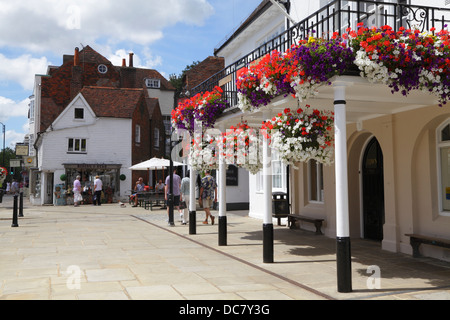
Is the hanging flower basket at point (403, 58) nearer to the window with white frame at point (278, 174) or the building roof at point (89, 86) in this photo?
the window with white frame at point (278, 174)

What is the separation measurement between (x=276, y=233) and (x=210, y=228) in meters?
2.42

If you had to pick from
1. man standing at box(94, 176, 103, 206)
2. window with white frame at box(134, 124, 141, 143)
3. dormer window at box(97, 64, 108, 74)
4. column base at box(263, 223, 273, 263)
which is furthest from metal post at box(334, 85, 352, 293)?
dormer window at box(97, 64, 108, 74)

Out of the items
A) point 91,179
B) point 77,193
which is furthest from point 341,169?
point 91,179

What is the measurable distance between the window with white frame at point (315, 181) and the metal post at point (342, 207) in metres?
6.61

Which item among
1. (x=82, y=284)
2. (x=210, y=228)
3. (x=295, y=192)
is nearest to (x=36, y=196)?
(x=210, y=228)

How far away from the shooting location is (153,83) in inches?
1866

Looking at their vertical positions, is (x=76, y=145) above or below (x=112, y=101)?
below

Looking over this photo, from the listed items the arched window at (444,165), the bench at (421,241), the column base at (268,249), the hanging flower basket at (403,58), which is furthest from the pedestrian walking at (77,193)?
the hanging flower basket at (403,58)

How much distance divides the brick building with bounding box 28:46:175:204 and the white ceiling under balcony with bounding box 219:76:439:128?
23.0 metres

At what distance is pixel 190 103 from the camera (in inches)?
436

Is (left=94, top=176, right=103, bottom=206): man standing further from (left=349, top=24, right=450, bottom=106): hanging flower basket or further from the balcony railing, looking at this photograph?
(left=349, top=24, right=450, bottom=106): hanging flower basket

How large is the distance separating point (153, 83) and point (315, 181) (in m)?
37.1

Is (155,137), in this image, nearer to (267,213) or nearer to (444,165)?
(267,213)

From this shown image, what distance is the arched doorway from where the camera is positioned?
34.3ft
